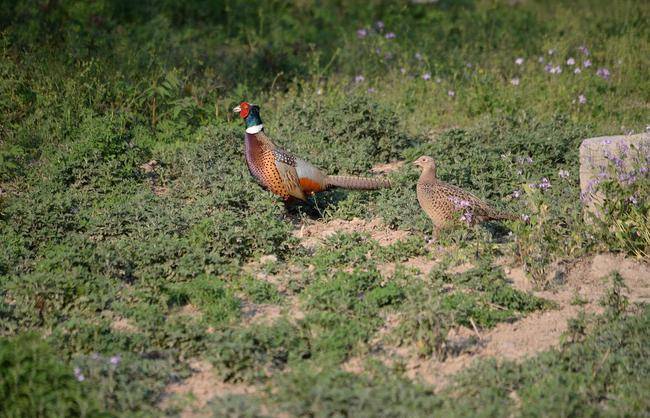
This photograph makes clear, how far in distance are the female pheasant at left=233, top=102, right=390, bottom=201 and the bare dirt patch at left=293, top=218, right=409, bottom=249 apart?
0.33 metres

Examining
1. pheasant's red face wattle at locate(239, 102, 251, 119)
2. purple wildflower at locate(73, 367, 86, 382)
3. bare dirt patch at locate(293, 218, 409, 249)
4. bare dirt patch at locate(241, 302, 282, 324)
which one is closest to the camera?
purple wildflower at locate(73, 367, 86, 382)

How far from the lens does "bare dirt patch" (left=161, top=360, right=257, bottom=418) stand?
5.06 meters

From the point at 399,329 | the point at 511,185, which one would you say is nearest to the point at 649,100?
the point at 511,185

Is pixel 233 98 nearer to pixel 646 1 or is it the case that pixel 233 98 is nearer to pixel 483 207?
pixel 483 207

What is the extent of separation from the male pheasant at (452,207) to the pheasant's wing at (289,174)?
1122mm

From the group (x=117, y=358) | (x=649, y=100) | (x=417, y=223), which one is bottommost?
(x=649, y=100)

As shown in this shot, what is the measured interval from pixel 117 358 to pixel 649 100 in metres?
7.67

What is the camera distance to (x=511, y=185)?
8000mm

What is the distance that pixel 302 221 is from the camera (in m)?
7.86

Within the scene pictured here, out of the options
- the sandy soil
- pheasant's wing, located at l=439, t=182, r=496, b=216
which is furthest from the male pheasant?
the sandy soil

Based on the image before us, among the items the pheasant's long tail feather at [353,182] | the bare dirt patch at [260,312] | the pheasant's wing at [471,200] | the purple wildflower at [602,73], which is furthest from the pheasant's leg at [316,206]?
the purple wildflower at [602,73]

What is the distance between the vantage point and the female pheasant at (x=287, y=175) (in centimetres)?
777

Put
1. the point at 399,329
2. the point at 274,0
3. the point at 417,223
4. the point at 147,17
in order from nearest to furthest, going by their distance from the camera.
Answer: the point at 399,329 → the point at 417,223 → the point at 147,17 → the point at 274,0

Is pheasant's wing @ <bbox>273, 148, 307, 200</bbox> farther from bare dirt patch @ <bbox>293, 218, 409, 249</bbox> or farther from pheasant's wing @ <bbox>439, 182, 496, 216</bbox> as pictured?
pheasant's wing @ <bbox>439, 182, 496, 216</bbox>
